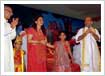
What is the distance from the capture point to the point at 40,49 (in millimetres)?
1506

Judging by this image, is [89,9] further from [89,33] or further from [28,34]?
[28,34]

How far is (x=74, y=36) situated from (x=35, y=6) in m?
0.32

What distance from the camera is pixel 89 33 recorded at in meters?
1.52

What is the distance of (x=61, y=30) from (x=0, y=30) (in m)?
0.40

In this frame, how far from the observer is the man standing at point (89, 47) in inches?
58.6

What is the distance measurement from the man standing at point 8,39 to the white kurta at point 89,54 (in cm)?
43

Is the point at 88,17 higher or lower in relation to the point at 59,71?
higher

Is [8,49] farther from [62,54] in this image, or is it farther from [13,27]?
[62,54]

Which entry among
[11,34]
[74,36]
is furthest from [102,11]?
[11,34]

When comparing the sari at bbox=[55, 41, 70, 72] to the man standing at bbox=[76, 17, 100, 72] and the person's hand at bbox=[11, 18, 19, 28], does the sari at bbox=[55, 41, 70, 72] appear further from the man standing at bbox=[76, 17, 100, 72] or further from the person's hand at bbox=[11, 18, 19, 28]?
the person's hand at bbox=[11, 18, 19, 28]

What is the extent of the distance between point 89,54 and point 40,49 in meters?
0.32

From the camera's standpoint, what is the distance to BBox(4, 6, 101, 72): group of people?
4.88 feet

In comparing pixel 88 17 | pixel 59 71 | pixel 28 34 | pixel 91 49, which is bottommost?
pixel 59 71

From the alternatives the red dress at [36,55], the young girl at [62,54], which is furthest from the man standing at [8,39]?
the young girl at [62,54]
